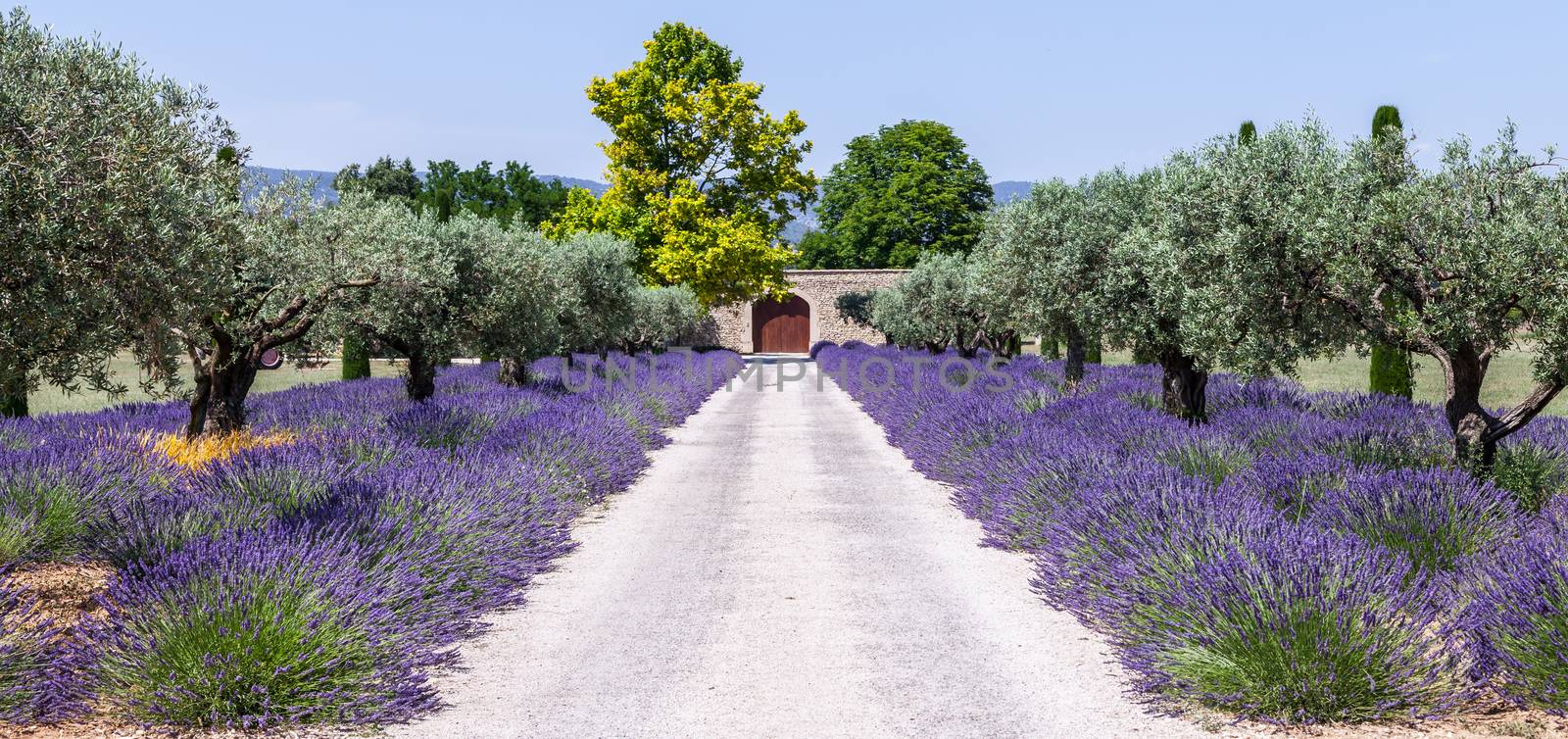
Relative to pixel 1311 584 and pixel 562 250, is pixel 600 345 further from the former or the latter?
pixel 1311 584

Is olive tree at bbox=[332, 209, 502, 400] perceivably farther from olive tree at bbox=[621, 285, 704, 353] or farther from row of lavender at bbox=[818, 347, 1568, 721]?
olive tree at bbox=[621, 285, 704, 353]

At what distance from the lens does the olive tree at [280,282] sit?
38.0 ft

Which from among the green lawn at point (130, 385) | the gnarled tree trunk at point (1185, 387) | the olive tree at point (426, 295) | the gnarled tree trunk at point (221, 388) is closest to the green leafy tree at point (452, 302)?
the olive tree at point (426, 295)

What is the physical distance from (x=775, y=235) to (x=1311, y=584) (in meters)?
37.6

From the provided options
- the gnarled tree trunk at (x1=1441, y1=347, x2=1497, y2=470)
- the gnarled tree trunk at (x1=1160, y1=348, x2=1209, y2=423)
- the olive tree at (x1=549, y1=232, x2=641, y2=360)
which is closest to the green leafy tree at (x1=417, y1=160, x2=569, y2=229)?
the olive tree at (x1=549, y1=232, x2=641, y2=360)

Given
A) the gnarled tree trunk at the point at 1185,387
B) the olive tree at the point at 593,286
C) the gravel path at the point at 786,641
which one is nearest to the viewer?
the gravel path at the point at 786,641

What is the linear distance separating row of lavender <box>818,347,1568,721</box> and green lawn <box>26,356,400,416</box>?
1065cm

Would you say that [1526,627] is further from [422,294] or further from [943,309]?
[943,309]

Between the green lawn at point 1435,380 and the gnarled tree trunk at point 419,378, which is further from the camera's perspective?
the green lawn at point 1435,380

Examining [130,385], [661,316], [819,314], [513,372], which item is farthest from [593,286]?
[819,314]

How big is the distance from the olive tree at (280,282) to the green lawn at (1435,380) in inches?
547

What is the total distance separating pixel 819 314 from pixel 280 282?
157 feet

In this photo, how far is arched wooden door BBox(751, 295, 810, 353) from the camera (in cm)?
5991

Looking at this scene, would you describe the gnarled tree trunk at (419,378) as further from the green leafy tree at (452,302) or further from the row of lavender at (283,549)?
the row of lavender at (283,549)
